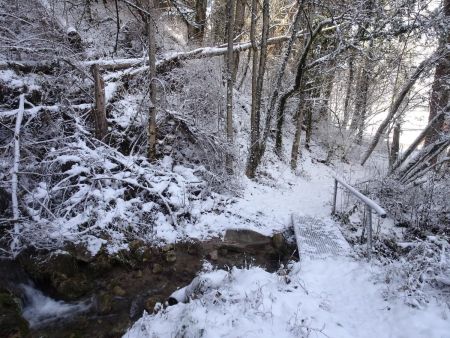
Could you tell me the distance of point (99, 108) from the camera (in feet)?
25.3

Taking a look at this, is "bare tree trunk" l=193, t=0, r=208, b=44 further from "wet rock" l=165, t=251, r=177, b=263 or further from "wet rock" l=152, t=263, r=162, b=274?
"wet rock" l=152, t=263, r=162, b=274

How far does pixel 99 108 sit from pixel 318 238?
18.0 ft

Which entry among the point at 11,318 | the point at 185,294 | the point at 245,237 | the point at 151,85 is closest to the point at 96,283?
the point at 11,318

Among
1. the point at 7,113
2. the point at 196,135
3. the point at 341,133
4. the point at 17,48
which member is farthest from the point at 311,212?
the point at 341,133

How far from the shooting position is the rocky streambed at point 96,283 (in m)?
4.71

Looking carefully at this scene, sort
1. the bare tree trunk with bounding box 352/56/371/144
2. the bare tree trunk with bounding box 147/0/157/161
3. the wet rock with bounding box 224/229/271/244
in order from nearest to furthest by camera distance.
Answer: the wet rock with bounding box 224/229/271/244
the bare tree trunk with bounding box 147/0/157/161
the bare tree trunk with bounding box 352/56/371/144

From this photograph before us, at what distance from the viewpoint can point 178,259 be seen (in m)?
6.28

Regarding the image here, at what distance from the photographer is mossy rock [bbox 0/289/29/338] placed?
4.36 meters

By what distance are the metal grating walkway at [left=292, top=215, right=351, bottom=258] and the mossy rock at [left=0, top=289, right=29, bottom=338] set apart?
4199mm

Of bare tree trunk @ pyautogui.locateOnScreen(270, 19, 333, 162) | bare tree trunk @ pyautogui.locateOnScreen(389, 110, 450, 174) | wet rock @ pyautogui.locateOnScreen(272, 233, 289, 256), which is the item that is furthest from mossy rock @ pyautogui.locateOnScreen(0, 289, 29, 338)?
bare tree trunk @ pyautogui.locateOnScreen(389, 110, 450, 174)

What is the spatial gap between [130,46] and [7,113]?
6070 mm

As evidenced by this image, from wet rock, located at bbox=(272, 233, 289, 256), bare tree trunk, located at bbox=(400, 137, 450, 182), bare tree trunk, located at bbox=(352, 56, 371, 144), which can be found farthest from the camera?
bare tree trunk, located at bbox=(352, 56, 371, 144)

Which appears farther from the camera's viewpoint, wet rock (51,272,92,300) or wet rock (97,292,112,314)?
wet rock (51,272,92,300)

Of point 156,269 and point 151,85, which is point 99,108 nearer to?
point 151,85
